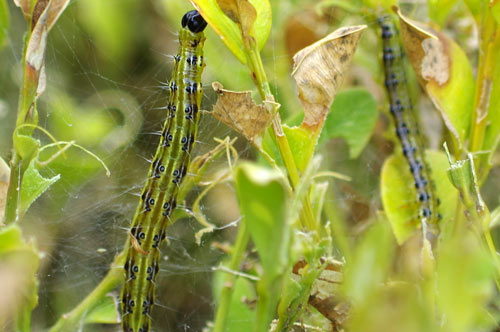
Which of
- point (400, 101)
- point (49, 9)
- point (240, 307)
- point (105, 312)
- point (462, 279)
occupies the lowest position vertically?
point (240, 307)

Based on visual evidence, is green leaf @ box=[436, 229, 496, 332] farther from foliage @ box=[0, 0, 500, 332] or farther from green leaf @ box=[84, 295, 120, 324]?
green leaf @ box=[84, 295, 120, 324]

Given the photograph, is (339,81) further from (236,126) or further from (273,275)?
(273,275)

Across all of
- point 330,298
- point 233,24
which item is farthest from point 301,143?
point 330,298

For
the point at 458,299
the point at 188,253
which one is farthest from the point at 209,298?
the point at 458,299

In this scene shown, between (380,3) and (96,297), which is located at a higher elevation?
(380,3)

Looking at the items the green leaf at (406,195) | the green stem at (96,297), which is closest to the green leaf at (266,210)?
the green stem at (96,297)

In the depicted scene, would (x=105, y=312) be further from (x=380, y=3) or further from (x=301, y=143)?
(x=380, y=3)

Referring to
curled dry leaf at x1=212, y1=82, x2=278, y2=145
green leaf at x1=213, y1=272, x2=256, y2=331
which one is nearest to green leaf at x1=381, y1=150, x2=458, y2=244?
green leaf at x1=213, y1=272, x2=256, y2=331
